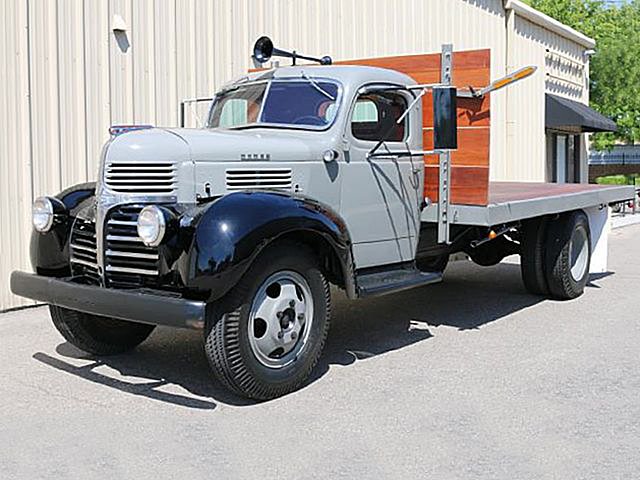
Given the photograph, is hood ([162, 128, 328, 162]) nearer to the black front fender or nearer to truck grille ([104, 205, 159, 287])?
the black front fender

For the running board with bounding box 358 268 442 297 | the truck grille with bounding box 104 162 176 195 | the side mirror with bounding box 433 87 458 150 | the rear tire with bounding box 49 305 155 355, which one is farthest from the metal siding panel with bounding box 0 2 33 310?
the side mirror with bounding box 433 87 458 150

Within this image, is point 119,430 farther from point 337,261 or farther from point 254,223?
point 337,261

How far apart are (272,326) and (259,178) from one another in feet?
3.59

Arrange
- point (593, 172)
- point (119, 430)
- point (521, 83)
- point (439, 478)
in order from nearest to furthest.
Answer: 1. point (439, 478)
2. point (119, 430)
3. point (521, 83)
4. point (593, 172)

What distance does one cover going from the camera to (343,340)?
23.7ft

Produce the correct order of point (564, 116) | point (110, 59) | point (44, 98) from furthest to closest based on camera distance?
point (564, 116) < point (110, 59) < point (44, 98)

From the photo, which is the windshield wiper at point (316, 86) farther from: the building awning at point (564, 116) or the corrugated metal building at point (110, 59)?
the building awning at point (564, 116)

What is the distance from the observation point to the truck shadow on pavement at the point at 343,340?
231 inches

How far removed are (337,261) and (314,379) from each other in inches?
32.2

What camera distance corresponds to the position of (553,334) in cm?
747

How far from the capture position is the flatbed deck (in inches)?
284

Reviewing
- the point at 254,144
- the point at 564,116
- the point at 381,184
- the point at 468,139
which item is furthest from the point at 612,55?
the point at 254,144

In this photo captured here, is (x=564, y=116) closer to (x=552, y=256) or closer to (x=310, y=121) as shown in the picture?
(x=552, y=256)

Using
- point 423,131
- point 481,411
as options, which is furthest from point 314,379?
point 423,131
